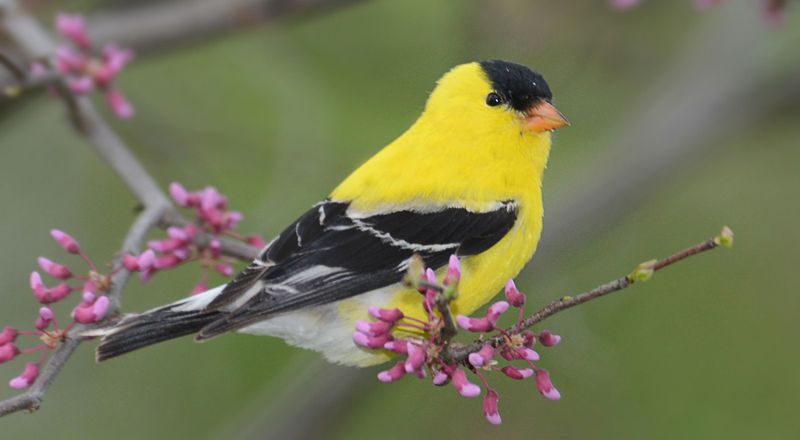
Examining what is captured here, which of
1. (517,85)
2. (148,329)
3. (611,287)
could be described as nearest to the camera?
(611,287)

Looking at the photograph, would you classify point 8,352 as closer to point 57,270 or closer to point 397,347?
point 57,270

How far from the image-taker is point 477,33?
558 cm

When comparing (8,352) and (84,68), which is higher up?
(84,68)

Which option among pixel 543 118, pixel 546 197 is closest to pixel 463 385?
pixel 543 118

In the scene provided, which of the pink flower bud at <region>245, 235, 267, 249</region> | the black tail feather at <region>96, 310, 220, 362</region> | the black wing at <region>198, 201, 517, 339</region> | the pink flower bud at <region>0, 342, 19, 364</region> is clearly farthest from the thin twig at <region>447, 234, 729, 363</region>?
the pink flower bud at <region>245, 235, 267, 249</region>

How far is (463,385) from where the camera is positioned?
9.66 ft

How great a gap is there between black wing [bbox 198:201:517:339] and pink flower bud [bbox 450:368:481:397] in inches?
30.0

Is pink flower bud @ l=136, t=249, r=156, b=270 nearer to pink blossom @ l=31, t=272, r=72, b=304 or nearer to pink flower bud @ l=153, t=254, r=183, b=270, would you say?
pink flower bud @ l=153, t=254, r=183, b=270

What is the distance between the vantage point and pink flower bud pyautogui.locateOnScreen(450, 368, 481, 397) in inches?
114

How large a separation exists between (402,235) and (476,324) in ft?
3.13

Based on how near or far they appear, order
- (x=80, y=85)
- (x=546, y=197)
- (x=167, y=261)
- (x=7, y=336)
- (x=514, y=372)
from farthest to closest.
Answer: (x=546, y=197) → (x=80, y=85) → (x=167, y=261) → (x=7, y=336) → (x=514, y=372)

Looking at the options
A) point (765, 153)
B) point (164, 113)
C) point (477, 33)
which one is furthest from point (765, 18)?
point (164, 113)

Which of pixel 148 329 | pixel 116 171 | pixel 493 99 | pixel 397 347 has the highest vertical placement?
pixel 116 171

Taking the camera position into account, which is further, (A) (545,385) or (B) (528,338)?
(A) (545,385)
